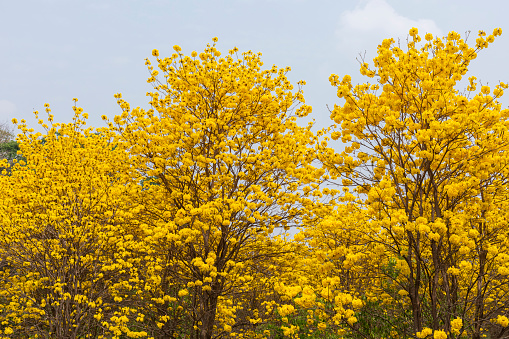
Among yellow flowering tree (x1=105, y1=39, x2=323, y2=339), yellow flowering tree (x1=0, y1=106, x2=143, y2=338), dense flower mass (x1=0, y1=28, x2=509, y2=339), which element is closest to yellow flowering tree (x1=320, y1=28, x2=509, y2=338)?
dense flower mass (x1=0, y1=28, x2=509, y2=339)

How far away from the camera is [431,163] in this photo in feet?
18.7

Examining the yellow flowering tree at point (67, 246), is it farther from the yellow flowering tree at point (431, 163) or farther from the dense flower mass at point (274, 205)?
the yellow flowering tree at point (431, 163)

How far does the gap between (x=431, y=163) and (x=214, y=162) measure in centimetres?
402

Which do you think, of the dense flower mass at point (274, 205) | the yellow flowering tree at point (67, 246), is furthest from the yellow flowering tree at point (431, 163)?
the yellow flowering tree at point (67, 246)

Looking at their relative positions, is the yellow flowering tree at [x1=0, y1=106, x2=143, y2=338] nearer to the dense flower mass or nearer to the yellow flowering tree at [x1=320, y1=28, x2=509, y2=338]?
the dense flower mass

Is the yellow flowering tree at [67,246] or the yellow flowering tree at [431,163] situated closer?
the yellow flowering tree at [431,163]

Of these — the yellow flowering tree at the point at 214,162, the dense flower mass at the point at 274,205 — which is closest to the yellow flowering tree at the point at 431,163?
the dense flower mass at the point at 274,205

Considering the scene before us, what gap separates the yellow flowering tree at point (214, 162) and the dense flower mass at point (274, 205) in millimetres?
44

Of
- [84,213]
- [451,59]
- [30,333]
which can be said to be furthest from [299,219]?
[30,333]

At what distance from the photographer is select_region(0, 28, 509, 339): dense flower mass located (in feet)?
18.7

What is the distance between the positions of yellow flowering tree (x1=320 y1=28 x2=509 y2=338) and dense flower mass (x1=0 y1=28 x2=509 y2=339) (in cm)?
3

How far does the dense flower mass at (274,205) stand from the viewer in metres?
5.71

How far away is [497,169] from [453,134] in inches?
33.0

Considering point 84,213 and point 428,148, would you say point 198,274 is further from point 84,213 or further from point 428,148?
point 428,148
